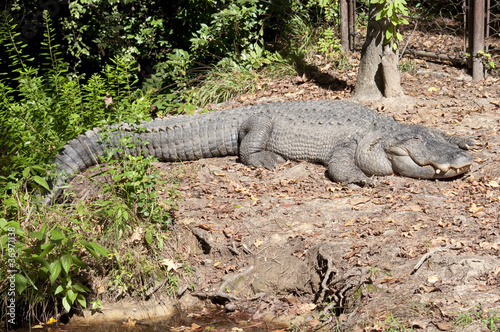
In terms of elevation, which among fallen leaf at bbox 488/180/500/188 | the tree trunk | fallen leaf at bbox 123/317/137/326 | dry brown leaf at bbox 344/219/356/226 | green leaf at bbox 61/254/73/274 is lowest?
fallen leaf at bbox 123/317/137/326

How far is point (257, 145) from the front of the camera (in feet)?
23.5

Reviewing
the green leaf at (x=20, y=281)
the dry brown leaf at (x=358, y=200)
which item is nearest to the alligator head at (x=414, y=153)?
the dry brown leaf at (x=358, y=200)

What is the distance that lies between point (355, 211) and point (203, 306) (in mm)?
1897

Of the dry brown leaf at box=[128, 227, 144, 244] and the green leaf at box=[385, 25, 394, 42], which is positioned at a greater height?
the green leaf at box=[385, 25, 394, 42]

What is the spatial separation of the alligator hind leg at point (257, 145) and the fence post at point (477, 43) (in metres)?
3.75

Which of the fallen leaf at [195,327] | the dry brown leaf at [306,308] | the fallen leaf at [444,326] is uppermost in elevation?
the fallen leaf at [444,326]

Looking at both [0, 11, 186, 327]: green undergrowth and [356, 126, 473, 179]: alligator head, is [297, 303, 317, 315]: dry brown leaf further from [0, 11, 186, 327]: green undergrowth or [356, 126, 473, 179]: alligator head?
[356, 126, 473, 179]: alligator head

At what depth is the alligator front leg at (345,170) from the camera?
241 inches

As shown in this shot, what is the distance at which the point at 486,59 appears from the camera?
8445 millimetres

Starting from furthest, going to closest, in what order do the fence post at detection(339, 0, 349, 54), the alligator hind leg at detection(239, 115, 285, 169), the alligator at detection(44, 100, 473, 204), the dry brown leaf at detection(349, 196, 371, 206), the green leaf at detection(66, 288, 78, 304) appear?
the fence post at detection(339, 0, 349, 54), the alligator hind leg at detection(239, 115, 285, 169), the alligator at detection(44, 100, 473, 204), the dry brown leaf at detection(349, 196, 371, 206), the green leaf at detection(66, 288, 78, 304)

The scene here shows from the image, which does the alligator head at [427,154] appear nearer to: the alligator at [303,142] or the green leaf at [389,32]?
the alligator at [303,142]

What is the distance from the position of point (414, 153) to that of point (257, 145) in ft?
7.12

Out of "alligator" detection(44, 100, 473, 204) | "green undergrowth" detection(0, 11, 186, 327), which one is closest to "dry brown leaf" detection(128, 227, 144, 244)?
"green undergrowth" detection(0, 11, 186, 327)

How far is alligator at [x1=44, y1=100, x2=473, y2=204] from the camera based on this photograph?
19.9 feet
